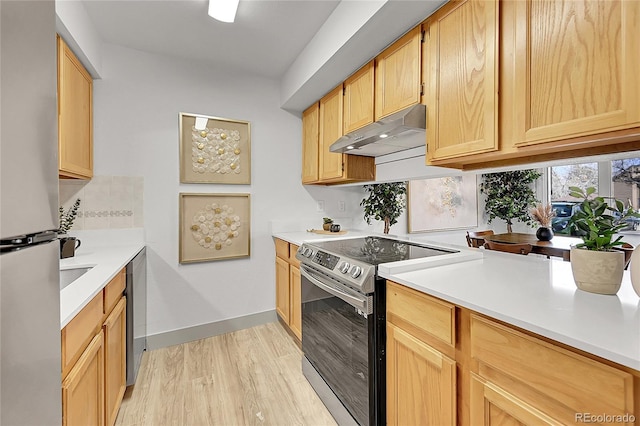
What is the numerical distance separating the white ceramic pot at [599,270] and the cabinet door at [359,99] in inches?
55.1

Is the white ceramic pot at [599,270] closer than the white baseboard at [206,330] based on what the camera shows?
Yes

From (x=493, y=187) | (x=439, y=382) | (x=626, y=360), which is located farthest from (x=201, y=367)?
(x=493, y=187)

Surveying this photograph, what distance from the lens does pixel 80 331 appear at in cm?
103

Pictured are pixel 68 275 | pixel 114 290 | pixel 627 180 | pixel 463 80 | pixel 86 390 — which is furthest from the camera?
pixel 627 180

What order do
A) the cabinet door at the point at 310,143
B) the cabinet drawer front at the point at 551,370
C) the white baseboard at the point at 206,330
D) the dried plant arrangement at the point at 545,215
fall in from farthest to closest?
the dried plant arrangement at the point at 545,215 < the cabinet door at the point at 310,143 < the white baseboard at the point at 206,330 < the cabinet drawer front at the point at 551,370

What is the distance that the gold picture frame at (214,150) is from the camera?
98.8 inches

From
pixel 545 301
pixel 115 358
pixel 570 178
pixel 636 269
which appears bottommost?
pixel 115 358

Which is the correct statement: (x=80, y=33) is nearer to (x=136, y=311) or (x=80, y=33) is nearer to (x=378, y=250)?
(x=136, y=311)

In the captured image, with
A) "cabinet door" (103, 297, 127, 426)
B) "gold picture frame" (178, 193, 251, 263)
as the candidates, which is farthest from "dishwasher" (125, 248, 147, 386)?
"gold picture frame" (178, 193, 251, 263)

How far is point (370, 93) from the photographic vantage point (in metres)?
2.00

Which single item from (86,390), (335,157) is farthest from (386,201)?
(86,390)

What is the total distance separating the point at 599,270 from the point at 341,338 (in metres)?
1.14

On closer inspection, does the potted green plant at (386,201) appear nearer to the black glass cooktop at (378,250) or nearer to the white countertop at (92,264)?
the black glass cooktop at (378,250)

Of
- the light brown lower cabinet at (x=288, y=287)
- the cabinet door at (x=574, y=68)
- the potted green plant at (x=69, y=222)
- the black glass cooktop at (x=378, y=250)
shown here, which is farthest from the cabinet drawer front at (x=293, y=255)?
the cabinet door at (x=574, y=68)
